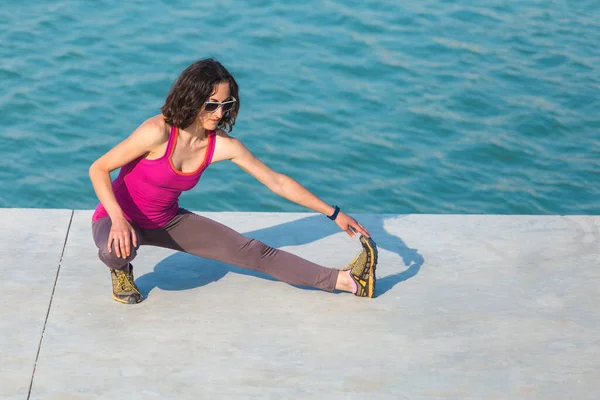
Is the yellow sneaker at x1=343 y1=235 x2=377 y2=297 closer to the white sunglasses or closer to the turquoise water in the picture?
the white sunglasses

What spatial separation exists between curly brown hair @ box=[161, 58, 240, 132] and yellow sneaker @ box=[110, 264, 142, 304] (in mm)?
794

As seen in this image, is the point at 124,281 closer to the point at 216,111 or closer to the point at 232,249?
the point at 232,249

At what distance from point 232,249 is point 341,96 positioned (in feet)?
15.8

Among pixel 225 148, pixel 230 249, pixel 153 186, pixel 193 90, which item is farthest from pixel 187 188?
pixel 193 90

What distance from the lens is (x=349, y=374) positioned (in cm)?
415

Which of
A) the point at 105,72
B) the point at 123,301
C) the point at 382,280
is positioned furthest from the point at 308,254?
the point at 105,72

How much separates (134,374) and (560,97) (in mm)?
6886

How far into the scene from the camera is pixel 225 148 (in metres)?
4.61

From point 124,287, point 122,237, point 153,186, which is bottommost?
point 124,287

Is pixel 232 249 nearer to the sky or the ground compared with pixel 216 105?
nearer to the ground

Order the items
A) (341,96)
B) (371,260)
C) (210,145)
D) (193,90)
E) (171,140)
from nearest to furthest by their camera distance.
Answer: (193,90), (171,140), (210,145), (371,260), (341,96)

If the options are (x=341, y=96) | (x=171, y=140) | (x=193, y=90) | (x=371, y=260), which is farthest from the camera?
(x=341, y=96)

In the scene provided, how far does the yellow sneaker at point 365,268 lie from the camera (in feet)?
15.6

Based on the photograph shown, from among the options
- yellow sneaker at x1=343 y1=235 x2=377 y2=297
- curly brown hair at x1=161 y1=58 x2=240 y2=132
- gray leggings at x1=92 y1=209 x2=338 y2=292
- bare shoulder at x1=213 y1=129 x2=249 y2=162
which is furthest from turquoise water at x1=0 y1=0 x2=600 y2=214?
curly brown hair at x1=161 y1=58 x2=240 y2=132
